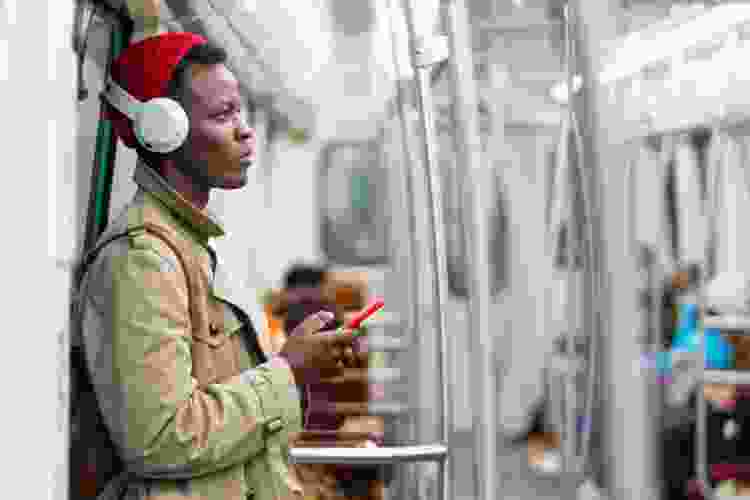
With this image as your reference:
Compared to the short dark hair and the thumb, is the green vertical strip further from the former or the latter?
the thumb

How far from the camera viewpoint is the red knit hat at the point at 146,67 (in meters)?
1.42

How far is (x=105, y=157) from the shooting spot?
145 centimetres

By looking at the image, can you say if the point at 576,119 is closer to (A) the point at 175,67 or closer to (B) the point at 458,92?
(B) the point at 458,92

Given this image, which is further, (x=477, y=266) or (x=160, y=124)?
(x=477, y=266)

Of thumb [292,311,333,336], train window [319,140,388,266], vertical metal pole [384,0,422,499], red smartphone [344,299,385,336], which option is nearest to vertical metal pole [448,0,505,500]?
vertical metal pole [384,0,422,499]

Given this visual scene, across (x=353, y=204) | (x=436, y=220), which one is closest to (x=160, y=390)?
(x=436, y=220)

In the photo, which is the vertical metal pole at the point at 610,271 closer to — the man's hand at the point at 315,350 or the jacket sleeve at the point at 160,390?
the man's hand at the point at 315,350

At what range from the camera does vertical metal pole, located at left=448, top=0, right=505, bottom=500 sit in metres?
1.89

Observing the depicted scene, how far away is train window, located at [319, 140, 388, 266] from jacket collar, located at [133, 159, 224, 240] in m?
2.44

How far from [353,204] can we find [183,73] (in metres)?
3.58

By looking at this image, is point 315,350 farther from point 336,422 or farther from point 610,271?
point 610,271

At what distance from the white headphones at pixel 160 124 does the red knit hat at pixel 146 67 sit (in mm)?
13

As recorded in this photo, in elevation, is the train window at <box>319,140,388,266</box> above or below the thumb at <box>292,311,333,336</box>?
above

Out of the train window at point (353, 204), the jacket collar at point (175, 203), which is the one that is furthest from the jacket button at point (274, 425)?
the train window at point (353, 204)
